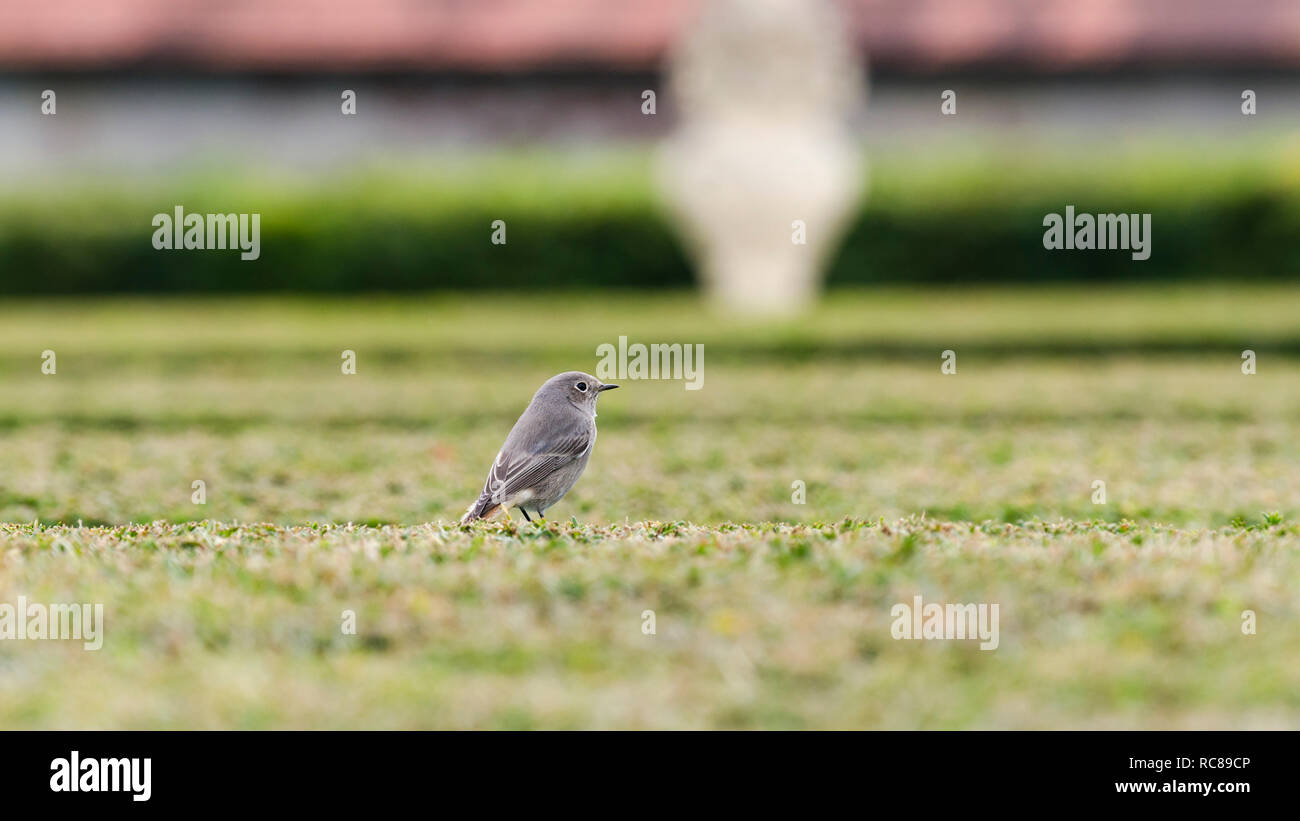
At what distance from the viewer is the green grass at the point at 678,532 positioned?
150 inches

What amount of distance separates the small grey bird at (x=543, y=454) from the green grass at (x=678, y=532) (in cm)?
17

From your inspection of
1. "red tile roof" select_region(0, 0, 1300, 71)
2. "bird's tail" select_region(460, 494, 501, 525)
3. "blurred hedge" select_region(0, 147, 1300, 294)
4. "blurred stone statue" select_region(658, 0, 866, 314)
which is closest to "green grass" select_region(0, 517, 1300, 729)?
"bird's tail" select_region(460, 494, 501, 525)

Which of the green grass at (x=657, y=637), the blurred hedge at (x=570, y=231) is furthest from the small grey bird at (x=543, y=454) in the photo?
the blurred hedge at (x=570, y=231)

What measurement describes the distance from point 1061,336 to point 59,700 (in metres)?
11.4

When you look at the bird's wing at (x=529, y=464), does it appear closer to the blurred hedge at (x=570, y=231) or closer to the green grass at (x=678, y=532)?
the green grass at (x=678, y=532)

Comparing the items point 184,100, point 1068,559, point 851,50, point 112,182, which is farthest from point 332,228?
point 1068,559

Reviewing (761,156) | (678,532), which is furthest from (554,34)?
(678,532)

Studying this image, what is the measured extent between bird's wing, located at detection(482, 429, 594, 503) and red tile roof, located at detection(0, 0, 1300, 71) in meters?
20.2

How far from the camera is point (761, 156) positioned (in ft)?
57.3

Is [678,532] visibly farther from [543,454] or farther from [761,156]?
[761,156]

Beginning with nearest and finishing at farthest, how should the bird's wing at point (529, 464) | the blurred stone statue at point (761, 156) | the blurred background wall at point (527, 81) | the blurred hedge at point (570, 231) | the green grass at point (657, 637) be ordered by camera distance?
the green grass at point (657, 637) < the bird's wing at point (529, 464) < the blurred stone statue at point (761, 156) < the blurred hedge at point (570, 231) < the blurred background wall at point (527, 81)

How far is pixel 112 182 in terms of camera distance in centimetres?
2070
